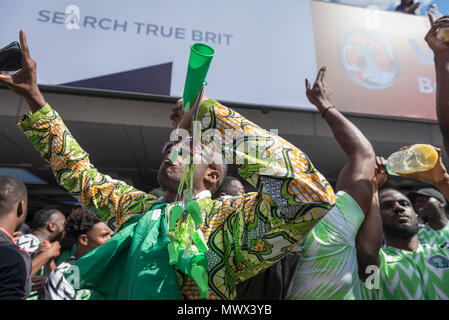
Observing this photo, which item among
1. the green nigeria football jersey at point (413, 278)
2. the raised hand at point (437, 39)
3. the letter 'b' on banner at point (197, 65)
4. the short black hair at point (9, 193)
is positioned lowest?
the green nigeria football jersey at point (413, 278)

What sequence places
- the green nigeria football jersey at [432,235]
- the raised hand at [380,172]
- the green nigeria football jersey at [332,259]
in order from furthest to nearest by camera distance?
the green nigeria football jersey at [432,235]
the raised hand at [380,172]
the green nigeria football jersey at [332,259]

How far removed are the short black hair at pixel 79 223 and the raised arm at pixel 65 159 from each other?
1179 mm

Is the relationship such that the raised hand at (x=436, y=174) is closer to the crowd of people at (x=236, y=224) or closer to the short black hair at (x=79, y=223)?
the crowd of people at (x=236, y=224)

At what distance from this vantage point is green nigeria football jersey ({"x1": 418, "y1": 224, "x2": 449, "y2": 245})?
291cm

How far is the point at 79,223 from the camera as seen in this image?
2.52 metres

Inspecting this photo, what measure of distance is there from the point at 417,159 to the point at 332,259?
1047mm

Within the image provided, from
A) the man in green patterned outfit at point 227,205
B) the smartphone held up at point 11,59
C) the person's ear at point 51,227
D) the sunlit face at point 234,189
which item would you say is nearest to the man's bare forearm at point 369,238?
the man in green patterned outfit at point 227,205

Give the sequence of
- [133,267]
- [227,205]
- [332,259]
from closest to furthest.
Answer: [133,267] → [227,205] → [332,259]

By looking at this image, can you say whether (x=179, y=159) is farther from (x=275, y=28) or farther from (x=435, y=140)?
(x=435, y=140)

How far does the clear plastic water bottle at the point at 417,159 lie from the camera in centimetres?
173

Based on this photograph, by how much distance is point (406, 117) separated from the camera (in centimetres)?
426

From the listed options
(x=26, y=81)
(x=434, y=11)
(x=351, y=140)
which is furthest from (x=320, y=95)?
(x=26, y=81)

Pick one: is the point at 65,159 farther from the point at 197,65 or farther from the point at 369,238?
the point at 369,238
